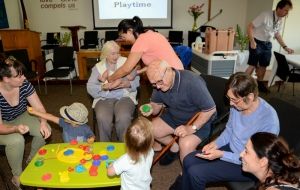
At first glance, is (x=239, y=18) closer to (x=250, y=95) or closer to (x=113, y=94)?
(x=113, y=94)

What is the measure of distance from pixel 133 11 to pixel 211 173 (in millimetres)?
5958

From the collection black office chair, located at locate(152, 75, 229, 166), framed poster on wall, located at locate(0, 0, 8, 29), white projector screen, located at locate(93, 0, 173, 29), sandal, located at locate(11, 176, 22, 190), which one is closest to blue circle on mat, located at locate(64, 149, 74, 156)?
sandal, located at locate(11, 176, 22, 190)

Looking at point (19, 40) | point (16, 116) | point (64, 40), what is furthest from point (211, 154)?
point (64, 40)

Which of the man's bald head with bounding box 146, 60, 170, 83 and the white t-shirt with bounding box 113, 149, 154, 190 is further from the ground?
Result: the man's bald head with bounding box 146, 60, 170, 83

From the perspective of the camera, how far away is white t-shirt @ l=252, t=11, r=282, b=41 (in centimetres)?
396

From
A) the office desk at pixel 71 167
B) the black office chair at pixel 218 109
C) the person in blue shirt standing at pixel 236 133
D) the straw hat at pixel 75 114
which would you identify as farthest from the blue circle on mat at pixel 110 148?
the person in blue shirt standing at pixel 236 133

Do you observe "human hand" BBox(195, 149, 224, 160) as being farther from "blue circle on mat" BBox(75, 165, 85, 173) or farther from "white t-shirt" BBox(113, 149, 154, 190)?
"blue circle on mat" BBox(75, 165, 85, 173)

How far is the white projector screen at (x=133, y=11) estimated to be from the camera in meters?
6.82

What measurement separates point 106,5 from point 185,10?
2.08 metres

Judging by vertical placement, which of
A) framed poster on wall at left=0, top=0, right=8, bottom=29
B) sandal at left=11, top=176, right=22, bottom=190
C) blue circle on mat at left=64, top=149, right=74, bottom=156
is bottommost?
sandal at left=11, top=176, right=22, bottom=190

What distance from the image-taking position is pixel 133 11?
6879 mm

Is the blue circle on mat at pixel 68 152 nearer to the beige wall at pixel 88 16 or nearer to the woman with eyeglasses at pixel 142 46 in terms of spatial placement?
the woman with eyeglasses at pixel 142 46

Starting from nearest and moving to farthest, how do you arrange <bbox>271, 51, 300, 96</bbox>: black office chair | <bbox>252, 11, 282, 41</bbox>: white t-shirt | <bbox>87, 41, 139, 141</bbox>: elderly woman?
<bbox>87, 41, 139, 141</bbox>: elderly woman → <bbox>271, 51, 300, 96</bbox>: black office chair → <bbox>252, 11, 282, 41</bbox>: white t-shirt

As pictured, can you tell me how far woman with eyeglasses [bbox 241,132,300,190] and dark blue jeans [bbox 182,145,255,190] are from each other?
14.0 inches
